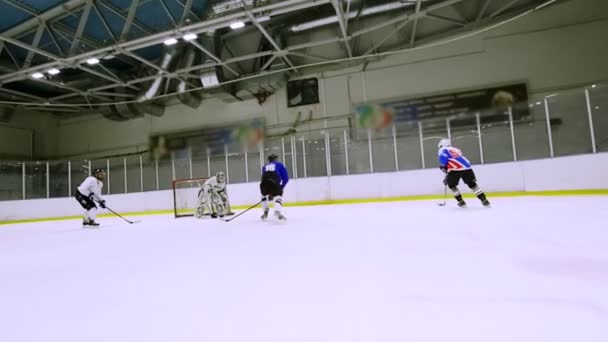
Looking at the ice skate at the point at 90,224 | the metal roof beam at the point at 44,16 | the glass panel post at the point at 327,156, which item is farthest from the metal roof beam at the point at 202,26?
the ice skate at the point at 90,224

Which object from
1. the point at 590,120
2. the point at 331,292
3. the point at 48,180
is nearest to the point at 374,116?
the point at 590,120

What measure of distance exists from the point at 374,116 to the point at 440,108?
2133mm

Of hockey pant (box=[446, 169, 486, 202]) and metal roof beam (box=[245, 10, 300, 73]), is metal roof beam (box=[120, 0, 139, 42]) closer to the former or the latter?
metal roof beam (box=[245, 10, 300, 73])

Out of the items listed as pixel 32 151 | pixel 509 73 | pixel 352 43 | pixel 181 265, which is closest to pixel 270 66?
pixel 352 43

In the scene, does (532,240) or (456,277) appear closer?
(456,277)

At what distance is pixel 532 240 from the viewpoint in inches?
94.3

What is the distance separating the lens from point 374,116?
1067 centimetres

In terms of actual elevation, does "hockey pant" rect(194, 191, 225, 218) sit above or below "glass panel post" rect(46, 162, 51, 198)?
below

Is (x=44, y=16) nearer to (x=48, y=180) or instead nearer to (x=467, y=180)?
(x=48, y=180)

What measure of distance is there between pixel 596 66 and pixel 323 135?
8389 millimetres

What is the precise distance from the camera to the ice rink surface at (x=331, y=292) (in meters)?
1.11

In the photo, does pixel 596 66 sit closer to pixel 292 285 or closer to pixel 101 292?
pixel 292 285

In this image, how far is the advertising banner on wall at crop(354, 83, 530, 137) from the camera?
365 inches

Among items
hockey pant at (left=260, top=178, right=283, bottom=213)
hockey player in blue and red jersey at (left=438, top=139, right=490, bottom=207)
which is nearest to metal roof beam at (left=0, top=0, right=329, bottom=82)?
hockey pant at (left=260, top=178, right=283, bottom=213)
